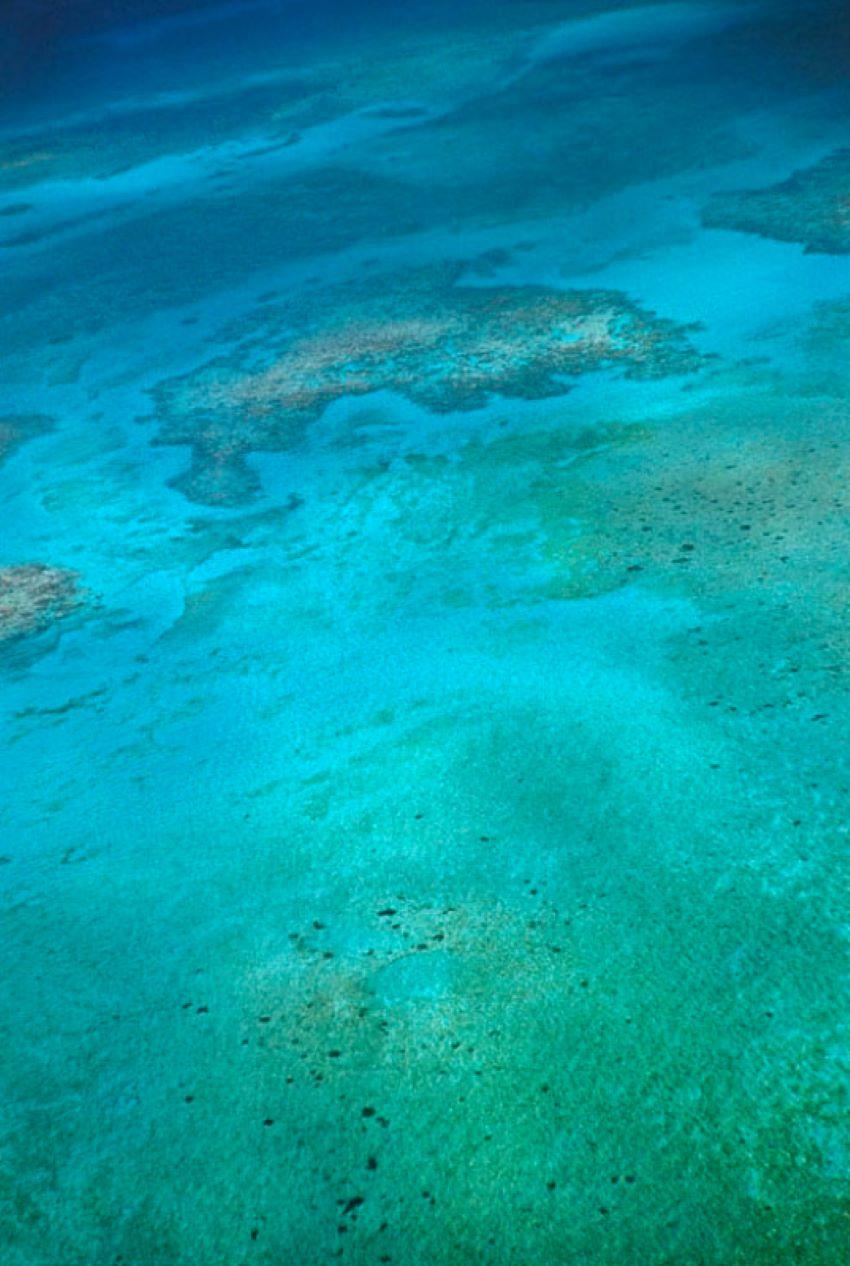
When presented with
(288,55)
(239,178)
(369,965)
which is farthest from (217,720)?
(288,55)

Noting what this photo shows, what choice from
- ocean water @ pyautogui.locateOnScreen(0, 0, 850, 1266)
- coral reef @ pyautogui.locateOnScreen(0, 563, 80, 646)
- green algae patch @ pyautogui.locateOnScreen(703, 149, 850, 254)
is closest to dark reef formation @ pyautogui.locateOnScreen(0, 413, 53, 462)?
ocean water @ pyautogui.locateOnScreen(0, 0, 850, 1266)

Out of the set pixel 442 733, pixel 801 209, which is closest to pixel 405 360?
pixel 801 209

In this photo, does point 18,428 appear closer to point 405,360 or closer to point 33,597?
point 33,597

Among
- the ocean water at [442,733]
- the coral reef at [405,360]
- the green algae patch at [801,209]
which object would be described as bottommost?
the ocean water at [442,733]

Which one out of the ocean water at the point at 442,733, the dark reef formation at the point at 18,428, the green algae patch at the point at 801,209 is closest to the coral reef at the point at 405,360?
the ocean water at the point at 442,733

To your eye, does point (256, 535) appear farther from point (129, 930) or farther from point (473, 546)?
point (129, 930)

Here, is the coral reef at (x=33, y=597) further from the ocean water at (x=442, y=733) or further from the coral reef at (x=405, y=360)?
the coral reef at (x=405, y=360)
